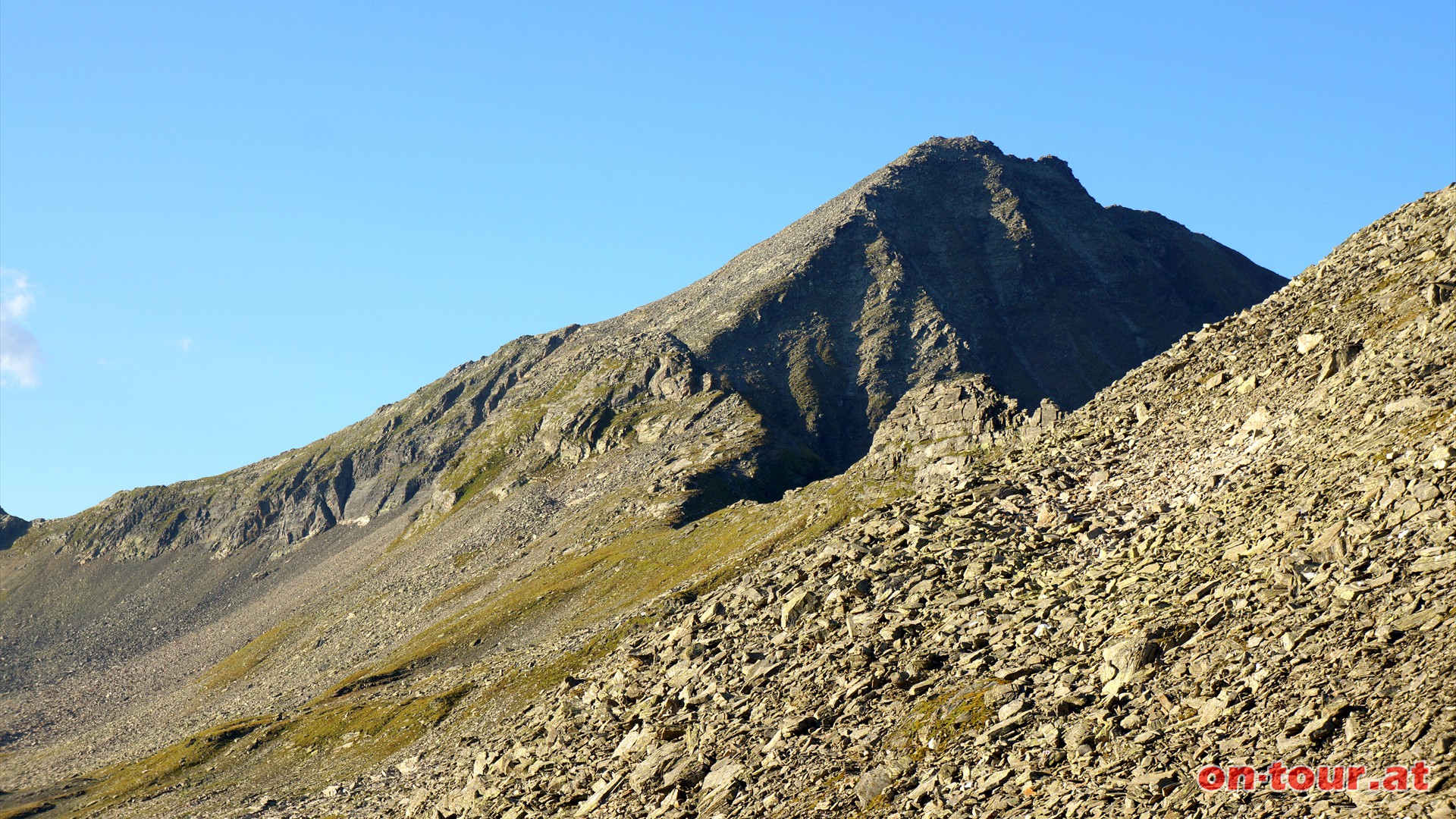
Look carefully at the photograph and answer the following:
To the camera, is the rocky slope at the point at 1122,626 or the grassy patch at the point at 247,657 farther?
the grassy patch at the point at 247,657

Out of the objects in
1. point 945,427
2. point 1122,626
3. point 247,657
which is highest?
point 247,657

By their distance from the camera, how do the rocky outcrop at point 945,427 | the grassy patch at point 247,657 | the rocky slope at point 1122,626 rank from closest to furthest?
the rocky slope at point 1122,626 → the rocky outcrop at point 945,427 → the grassy patch at point 247,657

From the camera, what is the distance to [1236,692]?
93.6 ft

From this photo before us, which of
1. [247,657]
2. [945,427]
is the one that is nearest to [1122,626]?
[945,427]

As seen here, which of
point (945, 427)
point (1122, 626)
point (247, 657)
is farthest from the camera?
point (247, 657)

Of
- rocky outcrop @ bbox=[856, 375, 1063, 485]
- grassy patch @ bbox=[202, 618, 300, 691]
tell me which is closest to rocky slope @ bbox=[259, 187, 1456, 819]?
rocky outcrop @ bbox=[856, 375, 1063, 485]

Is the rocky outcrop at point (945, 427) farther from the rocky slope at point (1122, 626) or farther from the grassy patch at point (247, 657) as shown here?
the grassy patch at point (247, 657)

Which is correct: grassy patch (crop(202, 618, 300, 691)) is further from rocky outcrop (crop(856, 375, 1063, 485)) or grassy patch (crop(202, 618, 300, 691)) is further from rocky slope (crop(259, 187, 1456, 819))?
rocky slope (crop(259, 187, 1456, 819))

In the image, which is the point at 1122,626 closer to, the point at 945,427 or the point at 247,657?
the point at 945,427

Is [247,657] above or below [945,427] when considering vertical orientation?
above

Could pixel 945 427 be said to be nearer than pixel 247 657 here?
Yes

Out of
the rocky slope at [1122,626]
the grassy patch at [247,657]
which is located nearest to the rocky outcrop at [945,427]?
the rocky slope at [1122,626]

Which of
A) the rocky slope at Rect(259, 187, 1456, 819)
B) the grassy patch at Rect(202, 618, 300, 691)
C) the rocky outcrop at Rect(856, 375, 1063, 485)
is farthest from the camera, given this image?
the grassy patch at Rect(202, 618, 300, 691)

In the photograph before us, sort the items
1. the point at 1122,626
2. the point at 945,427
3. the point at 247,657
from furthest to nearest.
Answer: the point at 247,657, the point at 945,427, the point at 1122,626
